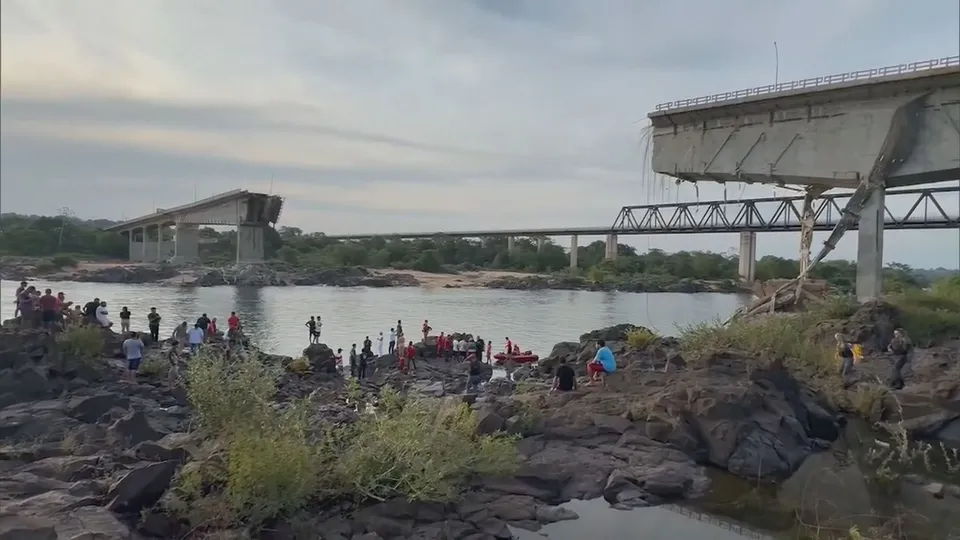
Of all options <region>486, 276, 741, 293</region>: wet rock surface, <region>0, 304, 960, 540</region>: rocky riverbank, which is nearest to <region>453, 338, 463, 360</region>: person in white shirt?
<region>0, 304, 960, 540</region>: rocky riverbank

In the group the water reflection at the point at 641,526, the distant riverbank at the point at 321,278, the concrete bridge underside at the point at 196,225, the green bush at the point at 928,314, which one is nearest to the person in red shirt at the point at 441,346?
the green bush at the point at 928,314

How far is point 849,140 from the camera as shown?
2609cm

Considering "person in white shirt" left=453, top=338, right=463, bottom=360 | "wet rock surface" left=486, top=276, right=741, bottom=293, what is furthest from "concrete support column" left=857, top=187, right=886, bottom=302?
"wet rock surface" left=486, top=276, right=741, bottom=293

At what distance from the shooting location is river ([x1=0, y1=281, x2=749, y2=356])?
37.8m

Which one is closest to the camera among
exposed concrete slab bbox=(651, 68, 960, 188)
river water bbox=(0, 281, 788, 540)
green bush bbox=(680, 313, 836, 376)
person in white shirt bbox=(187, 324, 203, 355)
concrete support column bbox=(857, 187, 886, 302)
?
river water bbox=(0, 281, 788, 540)

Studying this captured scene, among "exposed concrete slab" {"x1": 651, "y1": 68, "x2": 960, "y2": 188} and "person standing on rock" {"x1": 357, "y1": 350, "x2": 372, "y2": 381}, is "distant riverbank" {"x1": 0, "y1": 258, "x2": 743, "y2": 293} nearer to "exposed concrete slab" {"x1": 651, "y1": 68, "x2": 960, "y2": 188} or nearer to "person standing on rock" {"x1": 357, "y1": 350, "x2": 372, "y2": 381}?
"person standing on rock" {"x1": 357, "y1": 350, "x2": 372, "y2": 381}

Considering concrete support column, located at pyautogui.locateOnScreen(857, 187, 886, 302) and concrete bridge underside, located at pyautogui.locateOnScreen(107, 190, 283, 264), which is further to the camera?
concrete bridge underside, located at pyautogui.locateOnScreen(107, 190, 283, 264)

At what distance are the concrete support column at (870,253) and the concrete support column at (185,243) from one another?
79.7 metres

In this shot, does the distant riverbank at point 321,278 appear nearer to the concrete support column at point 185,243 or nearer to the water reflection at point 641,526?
the concrete support column at point 185,243

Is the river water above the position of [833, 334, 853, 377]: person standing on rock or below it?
below

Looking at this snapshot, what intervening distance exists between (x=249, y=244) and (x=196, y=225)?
21.6 feet

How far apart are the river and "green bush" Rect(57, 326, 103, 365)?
7.11 meters

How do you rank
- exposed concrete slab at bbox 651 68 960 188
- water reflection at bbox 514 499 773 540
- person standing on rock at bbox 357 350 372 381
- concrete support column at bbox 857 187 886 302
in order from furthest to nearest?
concrete support column at bbox 857 187 886 302
exposed concrete slab at bbox 651 68 960 188
person standing on rock at bbox 357 350 372 381
water reflection at bbox 514 499 773 540

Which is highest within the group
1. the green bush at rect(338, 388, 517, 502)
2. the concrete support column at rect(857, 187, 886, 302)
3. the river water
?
the concrete support column at rect(857, 187, 886, 302)
